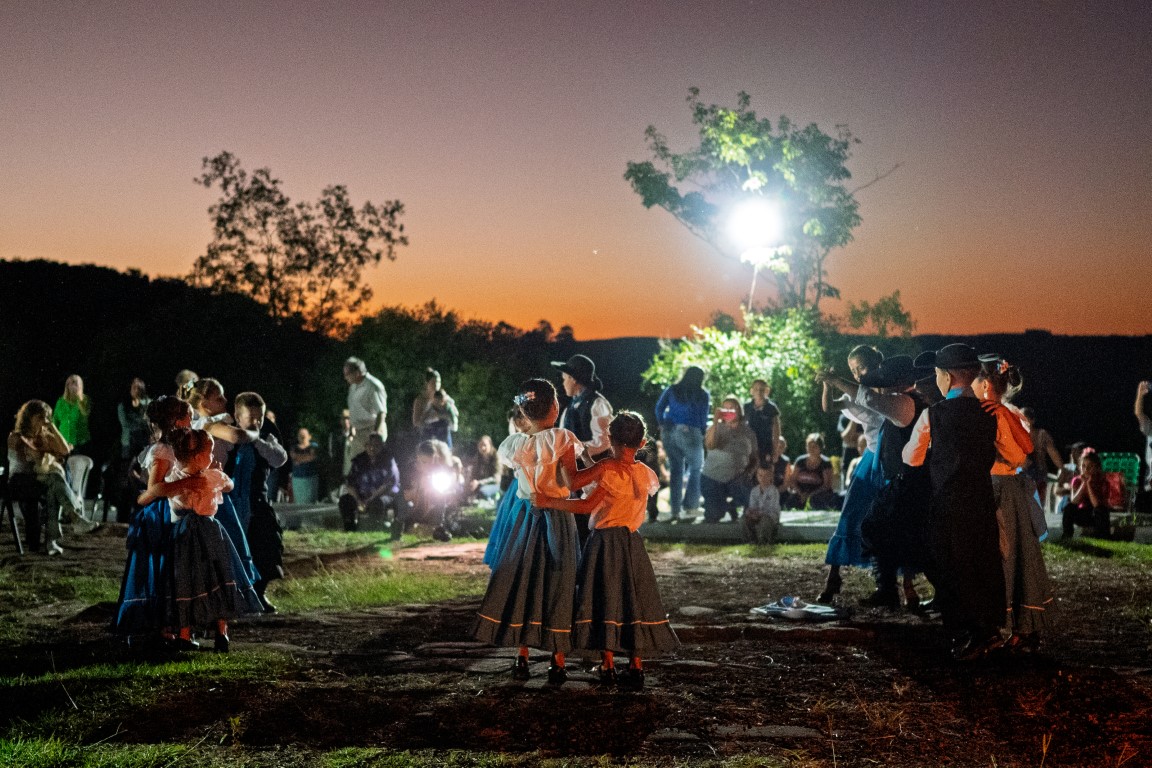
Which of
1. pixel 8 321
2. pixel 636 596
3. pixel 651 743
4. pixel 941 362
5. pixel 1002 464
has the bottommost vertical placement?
pixel 651 743

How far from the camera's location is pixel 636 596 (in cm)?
566

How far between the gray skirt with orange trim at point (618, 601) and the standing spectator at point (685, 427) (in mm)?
7938

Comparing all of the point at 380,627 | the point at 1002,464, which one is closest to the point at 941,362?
the point at 1002,464

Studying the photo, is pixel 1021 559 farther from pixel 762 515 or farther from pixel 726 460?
→ pixel 726 460

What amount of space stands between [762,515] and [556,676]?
22.6ft

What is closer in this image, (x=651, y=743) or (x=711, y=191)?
(x=651, y=743)

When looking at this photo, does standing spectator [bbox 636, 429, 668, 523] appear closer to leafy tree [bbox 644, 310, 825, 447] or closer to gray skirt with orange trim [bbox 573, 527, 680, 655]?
leafy tree [bbox 644, 310, 825, 447]

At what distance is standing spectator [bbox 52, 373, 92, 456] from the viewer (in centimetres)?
1398

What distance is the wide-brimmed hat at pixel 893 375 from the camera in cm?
758

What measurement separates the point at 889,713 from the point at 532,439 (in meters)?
2.21

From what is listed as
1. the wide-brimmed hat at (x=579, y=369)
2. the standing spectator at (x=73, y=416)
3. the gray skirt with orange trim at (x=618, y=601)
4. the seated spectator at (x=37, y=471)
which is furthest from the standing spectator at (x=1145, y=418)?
the standing spectator at (x=73, y=416)

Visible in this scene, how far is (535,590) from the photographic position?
570cm

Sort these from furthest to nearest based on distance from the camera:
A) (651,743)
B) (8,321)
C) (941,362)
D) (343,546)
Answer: (8,321)
(343,546)
(941,362)
(651,743)

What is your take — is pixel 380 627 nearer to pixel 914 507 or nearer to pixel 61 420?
pixel 914 507
